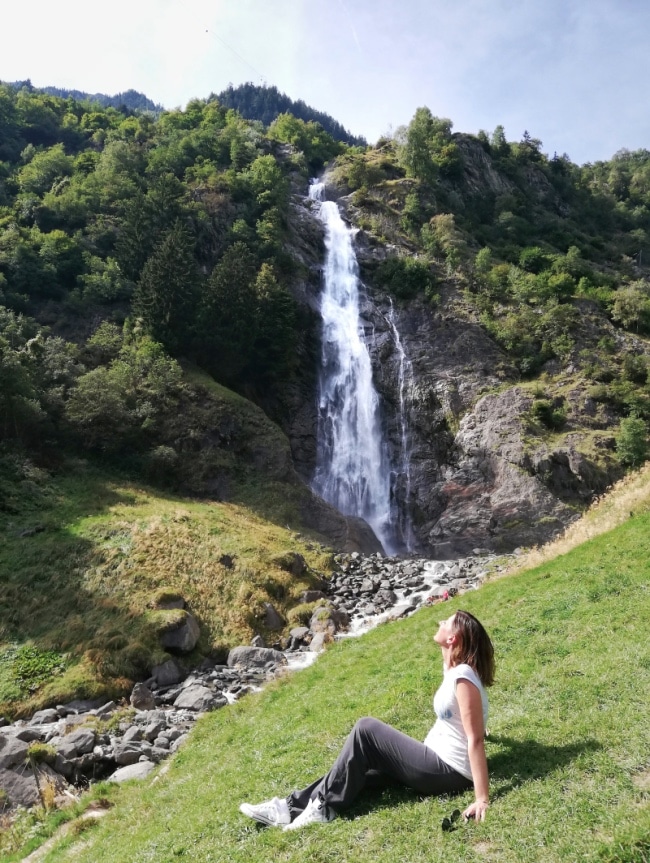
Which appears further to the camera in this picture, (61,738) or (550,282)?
(550,282)

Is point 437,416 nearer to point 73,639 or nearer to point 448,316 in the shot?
point 448,316

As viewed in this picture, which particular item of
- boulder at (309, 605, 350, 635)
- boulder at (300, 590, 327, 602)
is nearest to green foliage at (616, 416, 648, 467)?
boulder at (300, 590, 327, 602)

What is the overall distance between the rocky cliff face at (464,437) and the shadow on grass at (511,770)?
2456 centimetres

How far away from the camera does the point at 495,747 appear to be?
560cm

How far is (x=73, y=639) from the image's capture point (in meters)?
15.6

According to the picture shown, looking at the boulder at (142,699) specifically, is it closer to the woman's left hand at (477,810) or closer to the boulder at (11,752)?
the boulder at (11,752)

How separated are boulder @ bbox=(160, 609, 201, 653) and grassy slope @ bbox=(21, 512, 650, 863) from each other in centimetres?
465

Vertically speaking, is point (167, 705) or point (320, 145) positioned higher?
point (320, 145)

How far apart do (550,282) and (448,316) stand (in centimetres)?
917

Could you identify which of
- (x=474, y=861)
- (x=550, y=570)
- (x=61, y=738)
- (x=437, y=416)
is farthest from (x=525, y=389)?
(x=474, y=861)

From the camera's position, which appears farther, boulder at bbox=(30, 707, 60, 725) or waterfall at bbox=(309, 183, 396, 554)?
waterfall at bbox=(309, 183, 396, 554)

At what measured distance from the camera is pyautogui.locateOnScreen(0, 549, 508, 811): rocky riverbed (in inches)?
397

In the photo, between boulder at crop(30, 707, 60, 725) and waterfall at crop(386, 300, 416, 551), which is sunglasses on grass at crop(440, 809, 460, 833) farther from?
waterfall at crop(386, 300, 416, 551)

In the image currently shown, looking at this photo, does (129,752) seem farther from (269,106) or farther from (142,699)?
(269,106)
